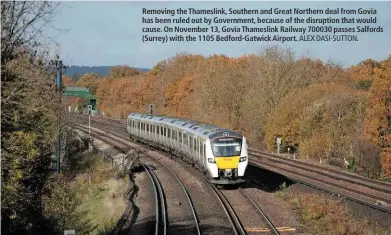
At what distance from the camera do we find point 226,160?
2116cm

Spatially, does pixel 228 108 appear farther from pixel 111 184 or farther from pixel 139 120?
pixel 111 184

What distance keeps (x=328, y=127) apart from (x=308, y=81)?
1180 centimetres

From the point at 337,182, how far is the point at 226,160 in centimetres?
687

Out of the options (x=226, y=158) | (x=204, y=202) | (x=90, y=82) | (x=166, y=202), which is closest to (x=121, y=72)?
(x=90, y=82)

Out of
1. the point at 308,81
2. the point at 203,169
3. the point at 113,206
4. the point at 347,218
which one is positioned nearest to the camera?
the point at 347,218

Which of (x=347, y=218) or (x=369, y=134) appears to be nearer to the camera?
(x=347, y=218)

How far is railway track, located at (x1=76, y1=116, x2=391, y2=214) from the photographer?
20734 millimetres

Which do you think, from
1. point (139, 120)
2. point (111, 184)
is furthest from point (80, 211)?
point (139, 120)

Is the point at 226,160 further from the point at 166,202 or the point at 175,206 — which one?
the point at 175,206

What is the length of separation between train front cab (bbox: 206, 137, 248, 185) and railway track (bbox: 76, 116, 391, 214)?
3.98 meters

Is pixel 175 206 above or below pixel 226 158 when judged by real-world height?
below

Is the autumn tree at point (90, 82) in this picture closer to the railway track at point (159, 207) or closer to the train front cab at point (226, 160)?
the railway track at point (159, 207)

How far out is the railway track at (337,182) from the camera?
20.7 meters

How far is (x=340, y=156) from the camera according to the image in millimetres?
38875
